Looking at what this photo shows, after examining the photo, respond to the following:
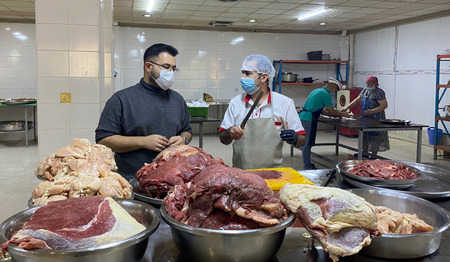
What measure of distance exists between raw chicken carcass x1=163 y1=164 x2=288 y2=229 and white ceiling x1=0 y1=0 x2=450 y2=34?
6.68 meters

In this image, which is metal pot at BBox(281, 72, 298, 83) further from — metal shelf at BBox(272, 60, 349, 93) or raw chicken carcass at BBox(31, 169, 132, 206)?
raw chicken carcass at BBox(31, 169, 132, 206)

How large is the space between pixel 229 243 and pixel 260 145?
6.71 ft

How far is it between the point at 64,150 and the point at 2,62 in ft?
29.1

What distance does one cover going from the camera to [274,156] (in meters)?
3.11

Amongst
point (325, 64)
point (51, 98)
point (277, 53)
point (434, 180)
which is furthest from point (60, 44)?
point (325, 64)

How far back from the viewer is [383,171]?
2.06 meters

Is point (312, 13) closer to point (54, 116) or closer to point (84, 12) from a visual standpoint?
point (84, 12)

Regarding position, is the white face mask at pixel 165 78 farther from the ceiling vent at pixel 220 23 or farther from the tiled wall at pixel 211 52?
the tiled wall at pixel 211 52

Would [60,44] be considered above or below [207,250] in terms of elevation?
above

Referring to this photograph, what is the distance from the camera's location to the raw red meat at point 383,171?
6.61 feet

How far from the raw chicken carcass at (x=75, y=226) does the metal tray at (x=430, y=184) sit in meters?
1.31

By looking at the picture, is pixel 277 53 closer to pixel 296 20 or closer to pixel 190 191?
pixel 296 20

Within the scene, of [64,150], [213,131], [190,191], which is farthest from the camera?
[213,131]

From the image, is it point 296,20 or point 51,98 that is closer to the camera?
point 51,98
